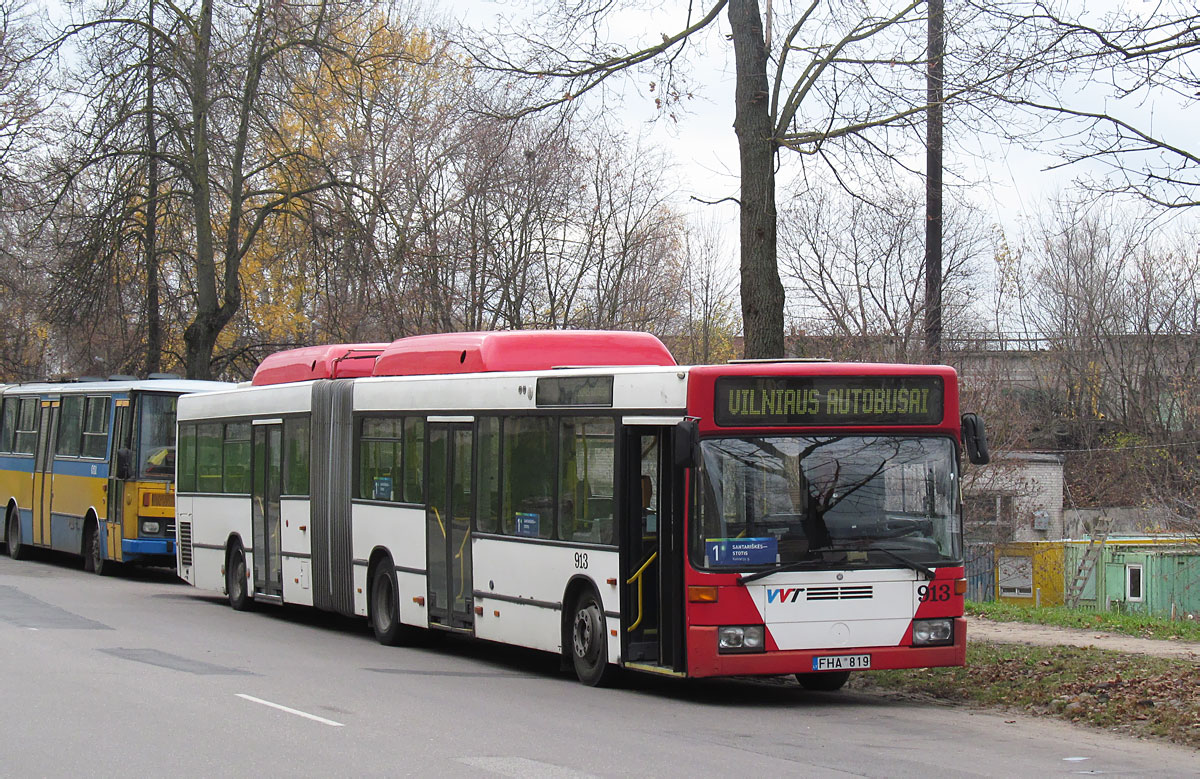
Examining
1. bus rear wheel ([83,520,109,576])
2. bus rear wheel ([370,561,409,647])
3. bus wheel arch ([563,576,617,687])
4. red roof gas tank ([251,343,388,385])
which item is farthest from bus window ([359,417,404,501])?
bus rear wheel ([83,520,109,576])

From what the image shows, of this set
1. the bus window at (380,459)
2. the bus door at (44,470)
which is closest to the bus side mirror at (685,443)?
the bus window at (380,459)

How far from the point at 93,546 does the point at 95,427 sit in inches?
90.9

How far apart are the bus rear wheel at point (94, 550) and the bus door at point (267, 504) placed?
23.3 ft

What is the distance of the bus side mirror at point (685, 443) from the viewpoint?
11008 mm

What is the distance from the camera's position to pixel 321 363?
18.5 metres

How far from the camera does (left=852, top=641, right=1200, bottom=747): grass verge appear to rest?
10.7 m

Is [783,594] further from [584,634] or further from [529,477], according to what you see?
[529,477]

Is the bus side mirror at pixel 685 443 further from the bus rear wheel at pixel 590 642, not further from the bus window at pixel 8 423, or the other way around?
the bus window at pixel 8 423

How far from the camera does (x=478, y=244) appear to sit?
31.3 m

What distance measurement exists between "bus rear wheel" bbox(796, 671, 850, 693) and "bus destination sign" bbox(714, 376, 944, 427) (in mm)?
2488

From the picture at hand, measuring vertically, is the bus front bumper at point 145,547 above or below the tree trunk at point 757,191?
below

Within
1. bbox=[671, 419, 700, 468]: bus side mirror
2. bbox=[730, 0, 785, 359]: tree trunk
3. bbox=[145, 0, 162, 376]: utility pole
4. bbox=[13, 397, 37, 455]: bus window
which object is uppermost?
bbox=[145, 0, 162, 376]: utility pole

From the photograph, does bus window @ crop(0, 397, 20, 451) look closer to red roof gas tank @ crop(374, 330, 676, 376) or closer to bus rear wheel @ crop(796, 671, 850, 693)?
red roof gas tank @ crop(374, 330, 676, 376)

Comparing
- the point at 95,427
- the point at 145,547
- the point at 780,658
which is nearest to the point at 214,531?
the point at 145,547
